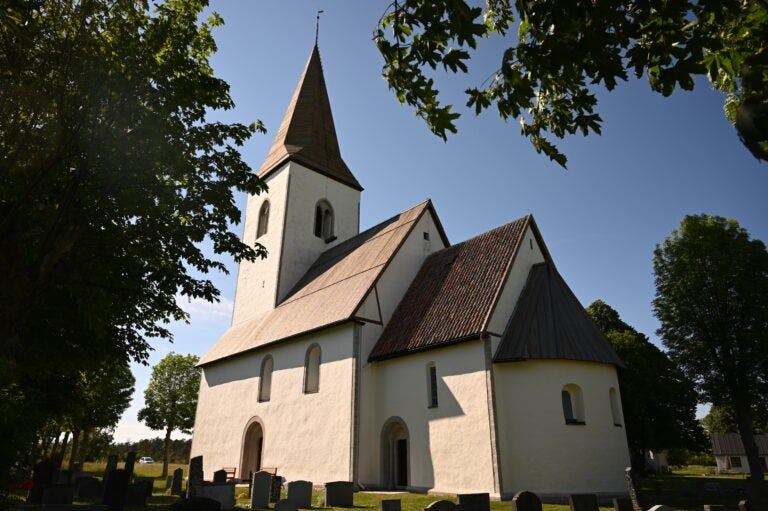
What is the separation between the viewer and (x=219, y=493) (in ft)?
36.7

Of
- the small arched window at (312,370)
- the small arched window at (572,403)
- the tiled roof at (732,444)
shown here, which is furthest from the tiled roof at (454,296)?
the tiled roof at (732,444)

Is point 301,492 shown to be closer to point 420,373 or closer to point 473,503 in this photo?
point 473,503

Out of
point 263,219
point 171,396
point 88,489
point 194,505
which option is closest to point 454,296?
point 194,505

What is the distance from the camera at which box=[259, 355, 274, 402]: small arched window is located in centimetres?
2117

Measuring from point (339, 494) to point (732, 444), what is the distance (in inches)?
2154

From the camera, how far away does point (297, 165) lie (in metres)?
26.6

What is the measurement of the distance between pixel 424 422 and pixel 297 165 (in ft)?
52.7

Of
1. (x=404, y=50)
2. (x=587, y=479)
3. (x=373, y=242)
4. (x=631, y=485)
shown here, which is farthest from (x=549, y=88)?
(x=373, y=242)

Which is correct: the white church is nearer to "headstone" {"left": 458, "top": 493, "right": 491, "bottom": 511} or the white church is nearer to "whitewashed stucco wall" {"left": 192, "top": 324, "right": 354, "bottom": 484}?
"whitewashed stucco wall" {"left": 192, "top": 324, "right": 354, "bottom": 484}

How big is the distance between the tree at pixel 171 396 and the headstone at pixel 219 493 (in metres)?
29.8

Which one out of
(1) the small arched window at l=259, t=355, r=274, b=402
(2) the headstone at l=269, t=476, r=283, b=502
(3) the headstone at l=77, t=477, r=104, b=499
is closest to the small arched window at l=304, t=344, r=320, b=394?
(1) the small arched window at l=259, t=355, r=274, b=402

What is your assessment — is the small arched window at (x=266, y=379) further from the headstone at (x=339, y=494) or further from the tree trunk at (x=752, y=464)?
the tree trunk at (x=752, y=464)

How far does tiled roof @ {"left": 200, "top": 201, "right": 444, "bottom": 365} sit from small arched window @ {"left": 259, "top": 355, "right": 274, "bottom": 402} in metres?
0.84

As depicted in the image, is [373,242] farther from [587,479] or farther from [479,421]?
[587,479]
